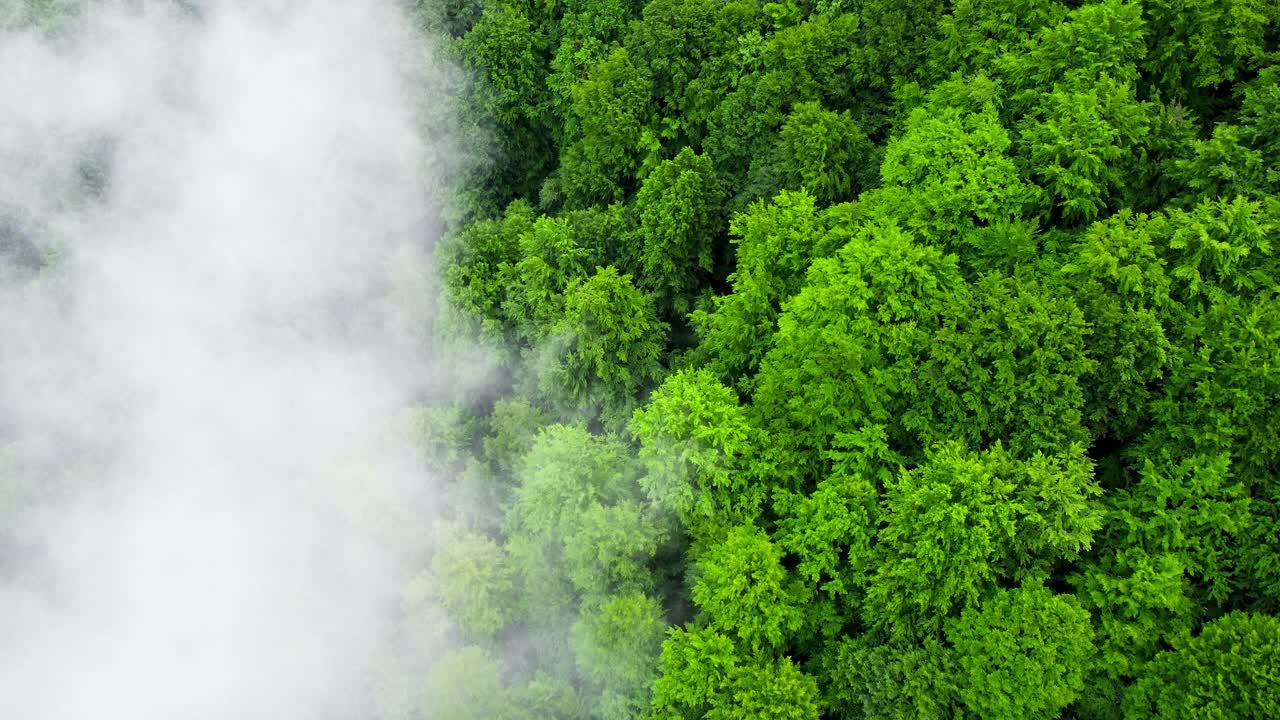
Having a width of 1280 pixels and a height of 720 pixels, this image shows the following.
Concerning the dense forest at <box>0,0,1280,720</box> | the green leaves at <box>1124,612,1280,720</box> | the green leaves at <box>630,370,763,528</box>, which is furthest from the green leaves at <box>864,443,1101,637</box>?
the green leaves at <box>630,370,763,528</box>

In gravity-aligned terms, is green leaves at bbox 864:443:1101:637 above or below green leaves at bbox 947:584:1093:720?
above

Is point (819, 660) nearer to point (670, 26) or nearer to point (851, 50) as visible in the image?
point (851, 50)

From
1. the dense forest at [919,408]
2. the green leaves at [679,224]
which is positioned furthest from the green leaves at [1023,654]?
the green leaves at [679,224]

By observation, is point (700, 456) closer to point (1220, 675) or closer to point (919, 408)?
point (919, 408)

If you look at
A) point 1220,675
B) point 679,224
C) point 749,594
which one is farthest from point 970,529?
point 679,224

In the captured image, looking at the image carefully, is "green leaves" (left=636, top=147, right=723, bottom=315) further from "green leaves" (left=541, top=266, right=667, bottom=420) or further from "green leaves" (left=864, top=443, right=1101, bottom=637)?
"green leaves" (left=864, top=443, right=1101, bottom=637)

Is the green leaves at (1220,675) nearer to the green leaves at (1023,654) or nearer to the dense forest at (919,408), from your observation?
the dense forest at (919,408)

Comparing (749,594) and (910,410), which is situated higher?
(910,410)

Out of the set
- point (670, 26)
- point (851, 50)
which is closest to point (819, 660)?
point (851, 50)
